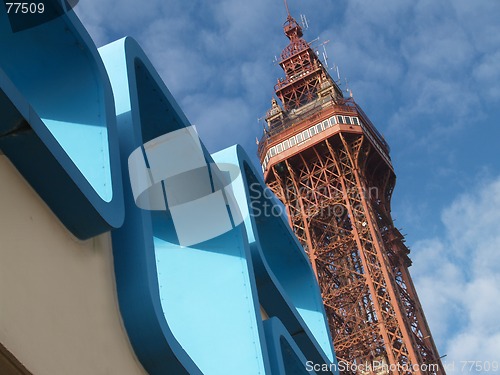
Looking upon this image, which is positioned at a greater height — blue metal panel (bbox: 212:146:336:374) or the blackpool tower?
the blackpool tower

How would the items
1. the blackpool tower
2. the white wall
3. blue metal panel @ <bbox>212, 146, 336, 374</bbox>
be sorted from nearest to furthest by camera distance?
the white wall → blue metal panel @ <bbox>212, 146, 336, 374</bbox> → the blackpool tower

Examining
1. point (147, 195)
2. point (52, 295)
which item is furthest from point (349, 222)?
point (52, 295)

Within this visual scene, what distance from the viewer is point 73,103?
6219 mm

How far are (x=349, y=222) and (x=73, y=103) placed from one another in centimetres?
3437

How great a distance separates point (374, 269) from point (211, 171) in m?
28.5

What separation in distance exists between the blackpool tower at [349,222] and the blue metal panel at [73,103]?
28317 mm

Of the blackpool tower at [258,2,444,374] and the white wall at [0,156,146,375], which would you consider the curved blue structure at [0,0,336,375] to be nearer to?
the white wall at [0,156,146,375]

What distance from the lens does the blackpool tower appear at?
34.3 metres

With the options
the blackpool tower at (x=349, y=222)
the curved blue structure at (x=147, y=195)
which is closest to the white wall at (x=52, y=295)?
the curved blue structure at (x=147, y=195)

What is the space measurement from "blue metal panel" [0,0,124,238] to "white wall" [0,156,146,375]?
23 cm

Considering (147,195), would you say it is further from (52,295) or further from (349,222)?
(349,222)

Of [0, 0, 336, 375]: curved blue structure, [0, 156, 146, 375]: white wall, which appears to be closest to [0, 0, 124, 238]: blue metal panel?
[0, 0, 336, 375]: curved blue structure

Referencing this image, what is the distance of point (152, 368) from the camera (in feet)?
19.7

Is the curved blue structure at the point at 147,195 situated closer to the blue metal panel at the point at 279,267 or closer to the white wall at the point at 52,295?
the blue metal panel at the point at 279,267
